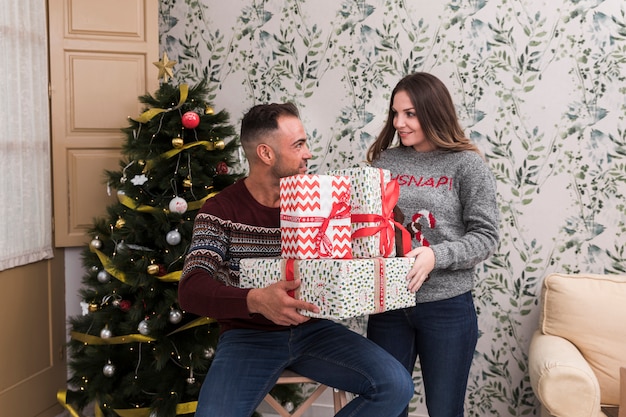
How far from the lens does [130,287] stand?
2738 mm

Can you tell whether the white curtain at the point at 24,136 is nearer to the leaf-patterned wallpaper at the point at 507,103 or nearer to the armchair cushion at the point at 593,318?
the leaf-patterned wallpaper at the point at 507,103

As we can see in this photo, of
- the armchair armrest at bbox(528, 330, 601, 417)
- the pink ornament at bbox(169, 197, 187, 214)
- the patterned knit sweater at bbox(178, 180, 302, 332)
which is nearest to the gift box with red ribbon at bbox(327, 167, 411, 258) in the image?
the patterned knit sweater at bbox(178, 180, 302, 332)

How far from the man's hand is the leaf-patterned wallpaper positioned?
63.4 inches

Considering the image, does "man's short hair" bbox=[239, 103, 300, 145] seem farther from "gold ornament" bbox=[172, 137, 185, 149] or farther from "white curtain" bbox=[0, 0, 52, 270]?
"white curtain" bbox=[0, 0, 52, 270]

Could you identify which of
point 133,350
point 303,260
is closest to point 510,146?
point 303,260

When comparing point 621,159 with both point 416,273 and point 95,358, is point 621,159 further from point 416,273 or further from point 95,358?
point 95,358

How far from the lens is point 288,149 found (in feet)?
6.67

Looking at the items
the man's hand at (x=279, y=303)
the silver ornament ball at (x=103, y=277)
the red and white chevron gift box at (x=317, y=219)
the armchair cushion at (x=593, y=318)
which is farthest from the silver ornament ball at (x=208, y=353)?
the armchair cushion at (x=593, y=318)

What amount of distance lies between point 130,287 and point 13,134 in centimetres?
86

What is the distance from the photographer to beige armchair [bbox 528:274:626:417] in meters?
2.26

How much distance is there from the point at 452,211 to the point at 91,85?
1924mm

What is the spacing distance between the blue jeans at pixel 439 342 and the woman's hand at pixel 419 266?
0.74 ft

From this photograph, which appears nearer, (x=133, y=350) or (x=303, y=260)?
(x=303, y=260)

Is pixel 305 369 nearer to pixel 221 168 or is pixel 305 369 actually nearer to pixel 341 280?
pixel 341 280
